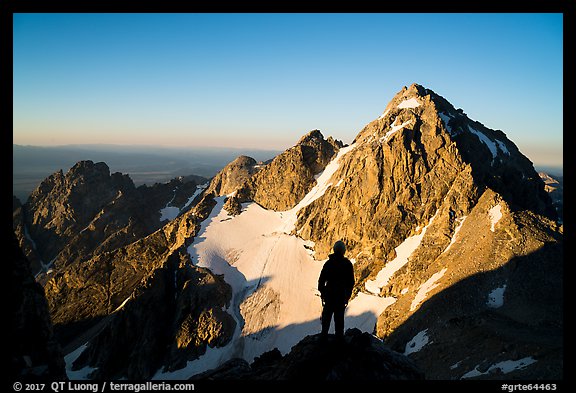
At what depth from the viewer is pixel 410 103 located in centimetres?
9244

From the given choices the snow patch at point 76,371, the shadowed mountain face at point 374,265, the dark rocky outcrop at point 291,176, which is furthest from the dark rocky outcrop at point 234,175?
the snow patch at point 76,371

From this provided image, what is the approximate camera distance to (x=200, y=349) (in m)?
61.5

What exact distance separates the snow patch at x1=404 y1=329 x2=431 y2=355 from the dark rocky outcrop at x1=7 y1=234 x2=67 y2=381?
103 ft

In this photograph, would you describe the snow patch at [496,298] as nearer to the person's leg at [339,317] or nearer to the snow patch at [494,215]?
the snow patch at [494,215]

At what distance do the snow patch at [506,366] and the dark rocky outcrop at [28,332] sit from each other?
2395 centimetres

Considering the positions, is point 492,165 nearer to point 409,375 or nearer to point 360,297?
point 360,297

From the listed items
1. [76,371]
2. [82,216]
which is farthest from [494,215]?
[82,216]

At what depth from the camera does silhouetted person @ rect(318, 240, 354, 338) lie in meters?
10.7

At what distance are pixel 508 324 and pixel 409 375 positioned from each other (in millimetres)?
25379

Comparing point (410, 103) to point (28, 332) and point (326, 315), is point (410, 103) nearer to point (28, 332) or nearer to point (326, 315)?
point (326, 315)

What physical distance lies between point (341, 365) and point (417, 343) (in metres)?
29.7

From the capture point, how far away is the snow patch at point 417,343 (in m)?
33.9

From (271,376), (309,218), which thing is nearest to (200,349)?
(309,218)
